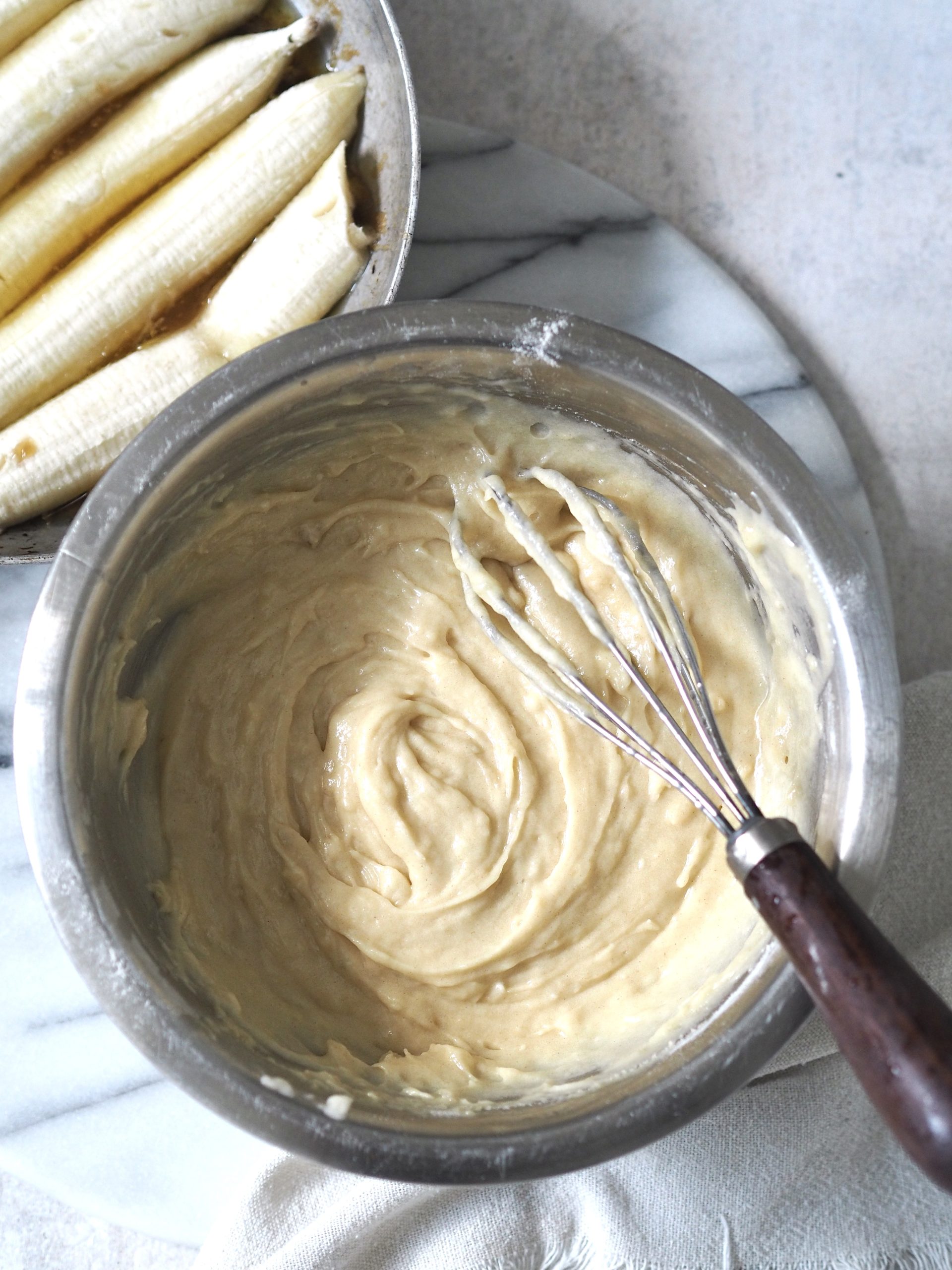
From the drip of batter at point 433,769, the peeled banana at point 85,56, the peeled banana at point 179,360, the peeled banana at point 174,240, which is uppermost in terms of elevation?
the peeled banana at point 85,56

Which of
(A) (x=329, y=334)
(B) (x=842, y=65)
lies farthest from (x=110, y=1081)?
(B) (x=842, y=65)

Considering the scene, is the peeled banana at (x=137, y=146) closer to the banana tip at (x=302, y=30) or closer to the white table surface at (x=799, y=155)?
the banana tip at (x=302, y=30)

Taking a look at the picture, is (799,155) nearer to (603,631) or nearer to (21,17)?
(603,631)

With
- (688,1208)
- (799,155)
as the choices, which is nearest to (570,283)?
(799,155)

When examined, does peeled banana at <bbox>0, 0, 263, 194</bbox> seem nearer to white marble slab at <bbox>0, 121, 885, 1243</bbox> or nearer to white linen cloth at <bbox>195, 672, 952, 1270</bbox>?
white marble slab at <bbox>0, 121, 885, 1243</bbox>

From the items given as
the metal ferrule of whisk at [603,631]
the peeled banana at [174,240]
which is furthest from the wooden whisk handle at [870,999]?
the peeled banana at [174,240]

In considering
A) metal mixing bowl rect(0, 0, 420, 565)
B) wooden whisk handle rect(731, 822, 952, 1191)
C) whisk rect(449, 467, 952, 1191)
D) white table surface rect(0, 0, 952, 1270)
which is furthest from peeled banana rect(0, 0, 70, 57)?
wooden whisk handle rect(731, 822, 952, 1191)

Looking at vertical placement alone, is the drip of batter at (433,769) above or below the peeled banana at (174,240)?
below
